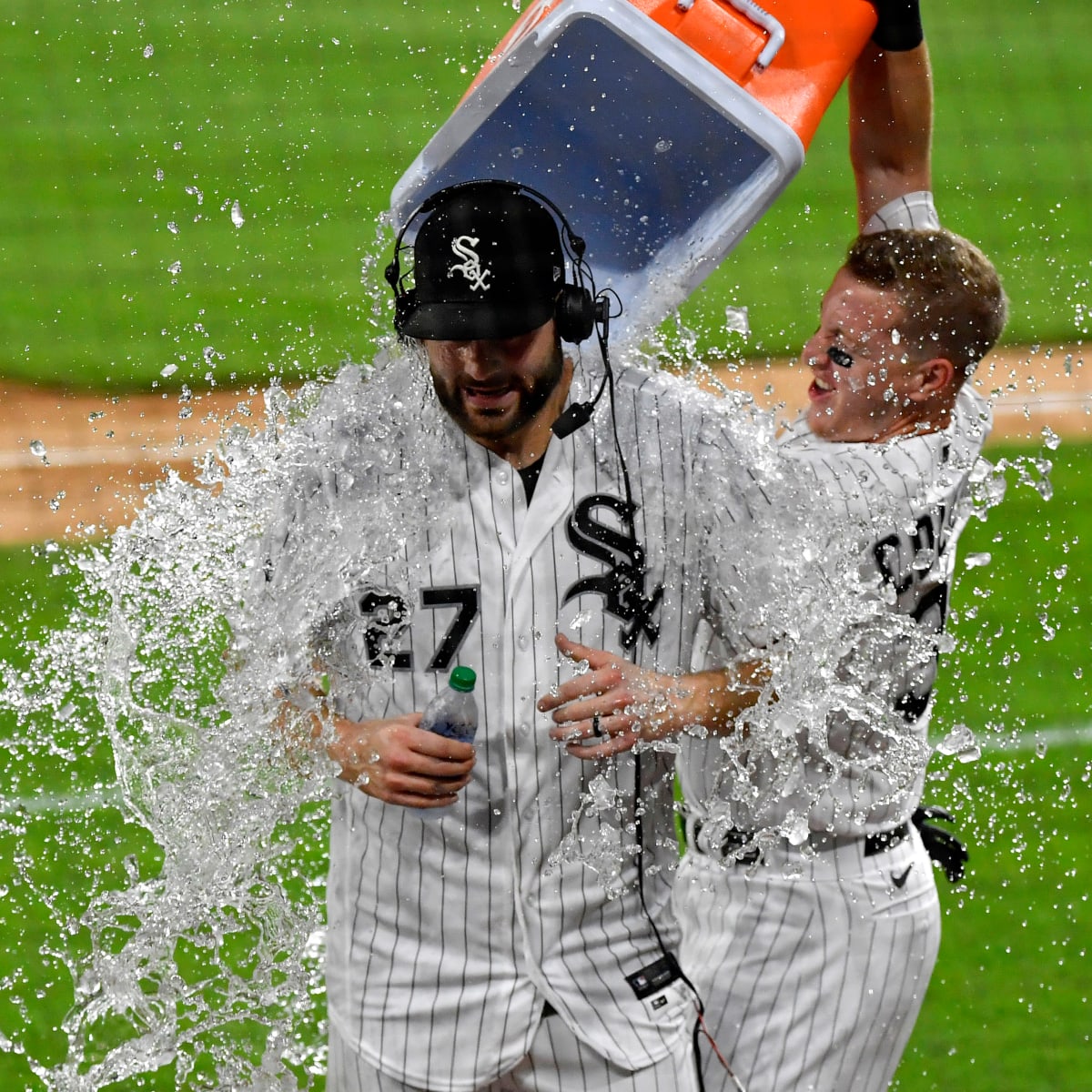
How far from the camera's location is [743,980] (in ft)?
10.1

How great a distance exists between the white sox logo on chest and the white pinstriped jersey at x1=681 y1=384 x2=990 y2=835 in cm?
37

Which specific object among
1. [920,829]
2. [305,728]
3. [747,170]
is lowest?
[920,829]

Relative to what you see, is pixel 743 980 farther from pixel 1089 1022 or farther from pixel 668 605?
pixel 1089 1022

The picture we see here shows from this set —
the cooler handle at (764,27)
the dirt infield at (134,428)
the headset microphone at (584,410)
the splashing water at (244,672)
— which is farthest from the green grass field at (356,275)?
the cooler handle at (764,27)

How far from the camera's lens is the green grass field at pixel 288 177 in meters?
9.27

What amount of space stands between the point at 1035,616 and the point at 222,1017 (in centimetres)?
454

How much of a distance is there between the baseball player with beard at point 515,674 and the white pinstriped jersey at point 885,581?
353 millimetres

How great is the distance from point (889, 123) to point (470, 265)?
1215mm

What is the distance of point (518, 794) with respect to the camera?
261 cm

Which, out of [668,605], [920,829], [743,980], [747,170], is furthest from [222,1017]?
[747,170]

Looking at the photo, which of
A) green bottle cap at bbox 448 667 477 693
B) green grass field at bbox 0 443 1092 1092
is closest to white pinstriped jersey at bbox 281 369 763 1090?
green bottle cap at bbox 448 667 477 693

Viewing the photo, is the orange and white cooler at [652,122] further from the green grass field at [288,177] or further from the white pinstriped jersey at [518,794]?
the green grass field at [288,177]

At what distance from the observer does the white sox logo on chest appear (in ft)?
8.57

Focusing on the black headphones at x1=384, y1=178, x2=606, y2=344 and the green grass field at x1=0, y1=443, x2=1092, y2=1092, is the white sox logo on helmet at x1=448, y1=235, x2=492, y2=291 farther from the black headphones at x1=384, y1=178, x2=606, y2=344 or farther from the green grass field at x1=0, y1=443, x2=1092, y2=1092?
the green grass field at x1=0, y1=443, x2=1092, y2=1092
